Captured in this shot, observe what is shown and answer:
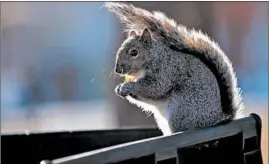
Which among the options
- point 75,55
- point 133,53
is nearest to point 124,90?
point 133,53

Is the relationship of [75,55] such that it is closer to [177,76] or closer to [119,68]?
[119,68]

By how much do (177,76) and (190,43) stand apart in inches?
3.1

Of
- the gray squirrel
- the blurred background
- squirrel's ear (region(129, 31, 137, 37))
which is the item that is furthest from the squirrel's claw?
the blurred background

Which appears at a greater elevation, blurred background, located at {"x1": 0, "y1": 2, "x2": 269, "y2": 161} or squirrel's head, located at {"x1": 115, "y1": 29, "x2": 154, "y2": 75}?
blurred background, located at {"x1": 0, "y1": 2, "x2": 269, "y2": 161}

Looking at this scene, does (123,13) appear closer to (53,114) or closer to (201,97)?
(201,97)

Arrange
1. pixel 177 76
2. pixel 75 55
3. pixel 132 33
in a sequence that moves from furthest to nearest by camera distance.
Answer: pixel 75 55 < pixel 132 33 < pixel 177 76

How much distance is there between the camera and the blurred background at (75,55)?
4391 millimetres

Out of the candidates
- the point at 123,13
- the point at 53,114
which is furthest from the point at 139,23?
the point at 53,114

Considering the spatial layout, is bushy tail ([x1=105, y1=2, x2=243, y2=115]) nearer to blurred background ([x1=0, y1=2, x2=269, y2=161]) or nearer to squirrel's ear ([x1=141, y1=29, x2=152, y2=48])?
squirrel's ear ([x1=141, y1=29, x2=152, y2=48])

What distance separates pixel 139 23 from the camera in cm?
134

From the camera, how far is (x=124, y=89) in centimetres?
134

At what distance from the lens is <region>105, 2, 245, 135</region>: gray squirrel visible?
1.28 meters

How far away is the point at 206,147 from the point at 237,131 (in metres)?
0.07

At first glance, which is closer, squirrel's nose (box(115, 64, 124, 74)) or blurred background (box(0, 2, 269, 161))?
squirrel's nose (box(115, 64, 124, 74))
